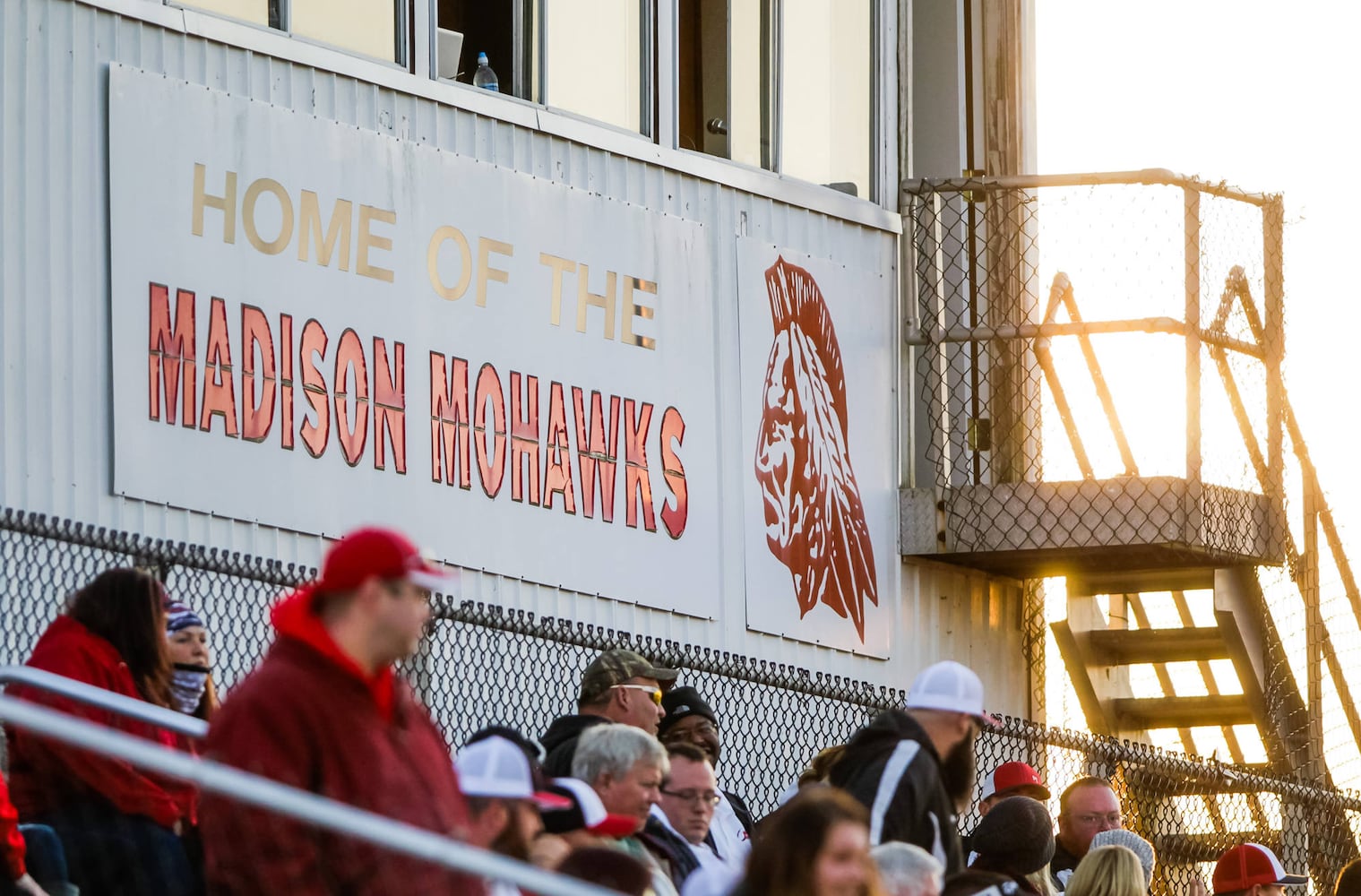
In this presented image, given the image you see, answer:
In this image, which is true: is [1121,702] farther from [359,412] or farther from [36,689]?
[36,689]

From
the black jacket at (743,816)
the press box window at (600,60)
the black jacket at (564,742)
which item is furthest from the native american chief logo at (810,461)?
the black jacket at (564,742)

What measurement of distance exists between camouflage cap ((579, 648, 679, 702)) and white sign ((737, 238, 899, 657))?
4.43 meters

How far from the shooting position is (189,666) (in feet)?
24.4

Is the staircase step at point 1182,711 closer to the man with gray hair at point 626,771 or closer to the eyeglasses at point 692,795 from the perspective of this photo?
the eyeglasses at point 692,795

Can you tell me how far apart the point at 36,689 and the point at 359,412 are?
16.7 feet

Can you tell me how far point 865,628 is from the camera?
14.4 meters

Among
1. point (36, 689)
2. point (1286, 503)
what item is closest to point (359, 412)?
point (36, 689)

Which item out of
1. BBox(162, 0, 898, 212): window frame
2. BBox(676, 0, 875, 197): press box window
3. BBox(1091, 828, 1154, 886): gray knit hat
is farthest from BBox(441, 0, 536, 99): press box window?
BBox(1091, 828, 1154, 886): gray knit hat

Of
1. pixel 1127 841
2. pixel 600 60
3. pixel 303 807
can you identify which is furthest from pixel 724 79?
pixel 303 807

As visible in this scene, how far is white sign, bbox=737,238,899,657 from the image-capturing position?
13.8 m

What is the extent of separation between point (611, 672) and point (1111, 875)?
192cm

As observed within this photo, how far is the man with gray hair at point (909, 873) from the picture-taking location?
21.0 feet

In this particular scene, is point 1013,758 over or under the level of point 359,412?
under

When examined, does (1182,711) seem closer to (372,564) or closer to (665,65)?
(665,65)
